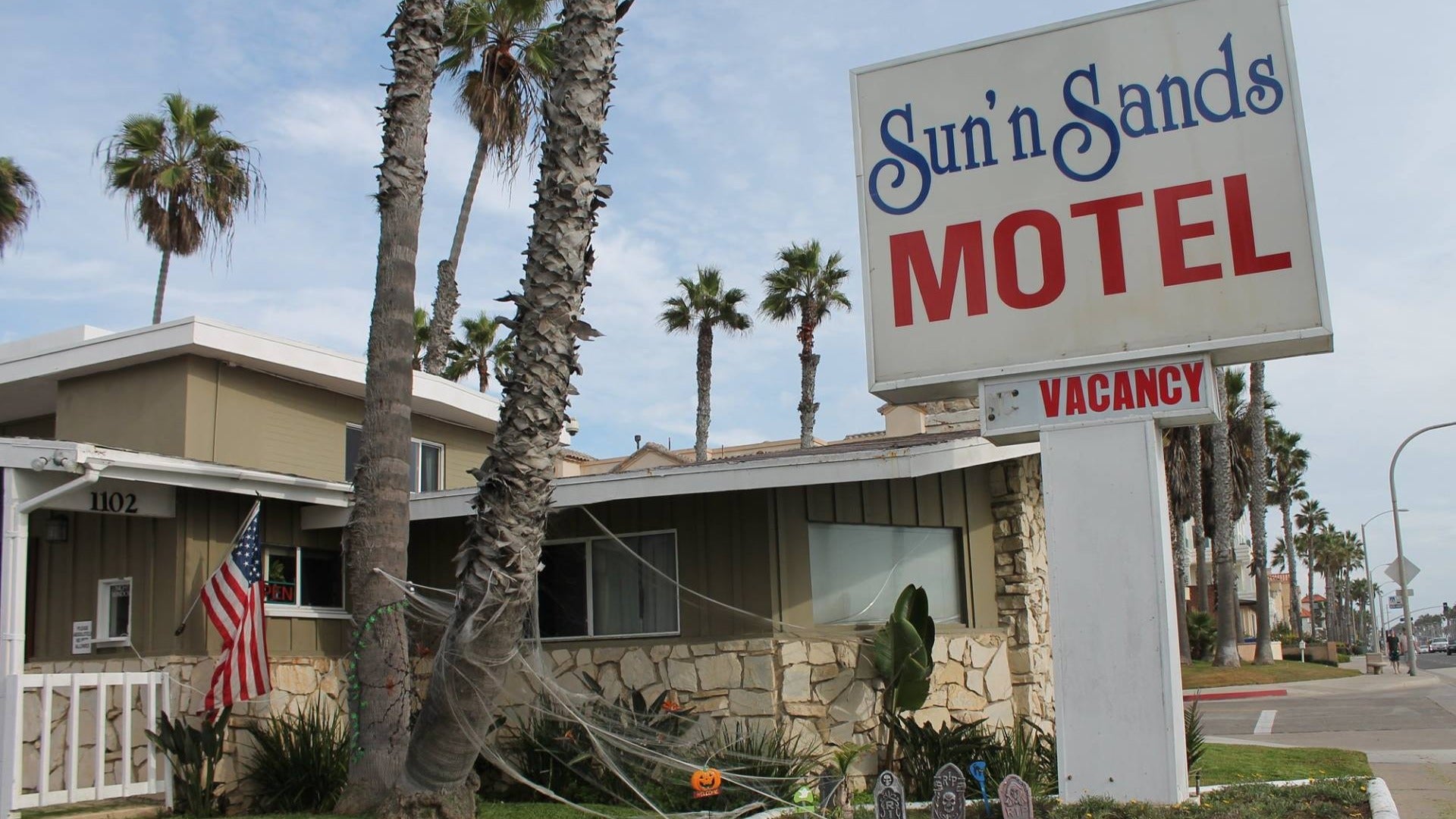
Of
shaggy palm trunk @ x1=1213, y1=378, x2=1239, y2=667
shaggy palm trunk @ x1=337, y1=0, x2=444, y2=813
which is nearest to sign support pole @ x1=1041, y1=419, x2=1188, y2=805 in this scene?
shaggy palm trunk @ x1=337, y1=0, x2=444, y2=813

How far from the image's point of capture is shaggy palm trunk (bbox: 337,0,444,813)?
1064 cm

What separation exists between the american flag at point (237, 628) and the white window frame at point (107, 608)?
47.2 inches

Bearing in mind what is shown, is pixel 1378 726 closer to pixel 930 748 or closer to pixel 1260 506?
pixel 930 748

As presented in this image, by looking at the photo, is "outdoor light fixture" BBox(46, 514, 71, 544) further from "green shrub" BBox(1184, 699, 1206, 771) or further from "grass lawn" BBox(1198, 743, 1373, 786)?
"grass lawn" BBox(1198, 743, 1373, 786)

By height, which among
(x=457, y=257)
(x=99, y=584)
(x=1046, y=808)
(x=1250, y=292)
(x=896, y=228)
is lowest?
(x=1046, y=808)

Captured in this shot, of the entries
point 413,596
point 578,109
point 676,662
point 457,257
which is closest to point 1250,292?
point 578,109

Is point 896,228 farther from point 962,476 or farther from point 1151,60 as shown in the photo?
point 962,476

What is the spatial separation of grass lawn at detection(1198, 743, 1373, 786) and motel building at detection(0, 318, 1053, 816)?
A: 6.67 feet

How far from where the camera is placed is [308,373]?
14.6m

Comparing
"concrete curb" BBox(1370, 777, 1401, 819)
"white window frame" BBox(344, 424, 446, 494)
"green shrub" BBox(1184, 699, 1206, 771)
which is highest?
"white window frame" BBox(344, 424, 446, 494)

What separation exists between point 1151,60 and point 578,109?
4.37m

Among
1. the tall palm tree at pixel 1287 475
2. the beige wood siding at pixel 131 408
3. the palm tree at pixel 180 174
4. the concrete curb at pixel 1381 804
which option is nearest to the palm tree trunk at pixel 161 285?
the palm tree at pixel 180 174

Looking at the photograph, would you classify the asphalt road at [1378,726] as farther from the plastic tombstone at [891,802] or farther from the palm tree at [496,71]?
the palm tree at [496,71]

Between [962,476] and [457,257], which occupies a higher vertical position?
[457,257]
